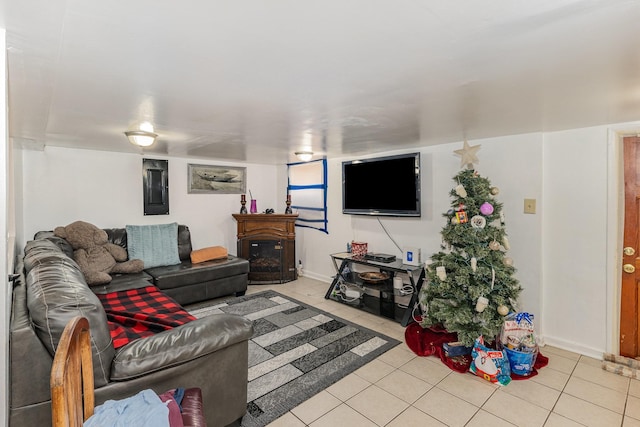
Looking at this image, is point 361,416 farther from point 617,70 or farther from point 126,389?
point 617,70

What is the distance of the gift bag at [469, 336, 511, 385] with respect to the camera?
8.30ft

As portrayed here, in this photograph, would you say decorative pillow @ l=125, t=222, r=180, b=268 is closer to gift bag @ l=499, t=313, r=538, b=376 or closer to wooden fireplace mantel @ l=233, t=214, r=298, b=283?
wooden fireplace mantel @ l=233, t=214, r=298, b=283

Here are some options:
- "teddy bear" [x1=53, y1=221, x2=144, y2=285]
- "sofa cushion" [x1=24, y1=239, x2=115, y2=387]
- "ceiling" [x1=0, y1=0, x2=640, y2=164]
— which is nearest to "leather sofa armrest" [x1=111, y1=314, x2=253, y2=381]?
"sofa cushion" [x1=24, y1=239, x2=115, y2=387]

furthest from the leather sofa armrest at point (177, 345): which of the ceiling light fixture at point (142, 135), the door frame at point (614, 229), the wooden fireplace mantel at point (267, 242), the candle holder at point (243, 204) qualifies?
the candle holder at point (243, 204)

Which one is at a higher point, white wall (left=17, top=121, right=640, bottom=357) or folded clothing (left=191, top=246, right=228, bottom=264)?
white wall (left=17, top=121, right=640, bottom=357)

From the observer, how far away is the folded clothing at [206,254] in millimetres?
4469

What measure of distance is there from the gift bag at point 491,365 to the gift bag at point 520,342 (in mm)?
81

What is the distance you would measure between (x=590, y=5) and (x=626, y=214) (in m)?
2.53

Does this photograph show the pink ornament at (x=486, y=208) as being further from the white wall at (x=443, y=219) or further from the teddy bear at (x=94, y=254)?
the teddy bear at (x=94, y=254)

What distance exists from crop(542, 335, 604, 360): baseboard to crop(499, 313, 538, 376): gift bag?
602 mm

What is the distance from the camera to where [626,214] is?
275cm

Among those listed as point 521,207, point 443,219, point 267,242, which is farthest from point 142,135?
point 521,207

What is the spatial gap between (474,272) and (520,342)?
26.0 inches

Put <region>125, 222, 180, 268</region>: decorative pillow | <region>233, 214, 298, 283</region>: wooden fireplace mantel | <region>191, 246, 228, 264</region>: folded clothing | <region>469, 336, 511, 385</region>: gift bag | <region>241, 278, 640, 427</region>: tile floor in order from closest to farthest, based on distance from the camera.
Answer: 1. <region>241, 278, 640, 427</region>: tile floor
2. <region>469, 336, 511, 385</region>: gift bag
3. <region>125, 222, 180, 268</region>: decorative pillow
4. <region>191, 246, 228, 264</region>: folded clothing
5. <region>233, 214, 298, 283</region>: wooden fireplace mantel
